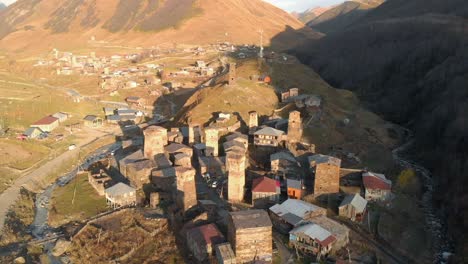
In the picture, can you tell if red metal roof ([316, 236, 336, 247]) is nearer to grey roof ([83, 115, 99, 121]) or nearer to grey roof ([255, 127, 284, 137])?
grey roof ([255, 127, 284, 137])

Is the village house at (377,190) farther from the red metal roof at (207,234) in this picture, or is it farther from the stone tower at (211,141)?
the stone tower at (211,141)

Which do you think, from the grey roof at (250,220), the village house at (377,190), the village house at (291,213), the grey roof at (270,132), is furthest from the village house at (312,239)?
the grey roof at (270,132)

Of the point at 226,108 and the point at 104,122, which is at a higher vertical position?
the point at 226,108

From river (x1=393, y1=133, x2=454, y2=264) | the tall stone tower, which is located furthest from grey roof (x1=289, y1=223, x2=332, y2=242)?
river (x1=393, y1=133, x2=454, y2=264)

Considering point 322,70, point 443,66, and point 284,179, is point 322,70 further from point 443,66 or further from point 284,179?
point 284,179

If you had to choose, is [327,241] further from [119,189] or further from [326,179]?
[119,189]

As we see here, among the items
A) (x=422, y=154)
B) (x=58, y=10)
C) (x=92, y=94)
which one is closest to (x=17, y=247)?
(x=422, y=154)
